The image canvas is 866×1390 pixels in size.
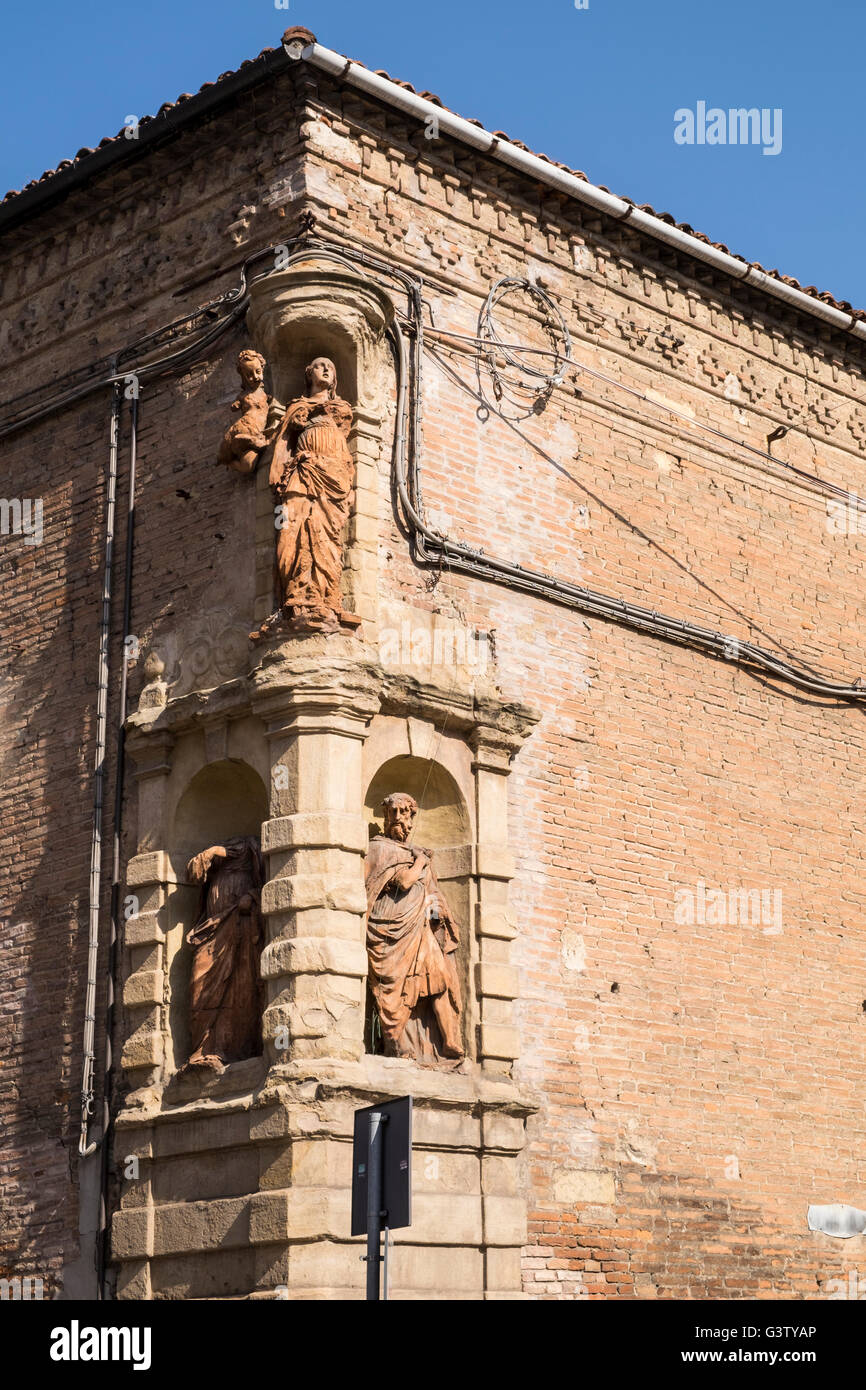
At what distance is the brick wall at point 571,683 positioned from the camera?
43.3 feet

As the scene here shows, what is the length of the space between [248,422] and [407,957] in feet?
12.6

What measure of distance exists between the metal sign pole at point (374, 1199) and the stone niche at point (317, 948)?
2743 mm

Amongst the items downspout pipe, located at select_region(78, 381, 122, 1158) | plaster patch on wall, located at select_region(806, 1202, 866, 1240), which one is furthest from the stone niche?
plaster patch on wall, located at select_region(806, 1202, 866, 1240)

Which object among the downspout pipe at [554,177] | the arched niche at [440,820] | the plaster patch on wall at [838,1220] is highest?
the downspout pipe at [554,177]

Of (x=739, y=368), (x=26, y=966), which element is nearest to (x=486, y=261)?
(x=739, y=368)

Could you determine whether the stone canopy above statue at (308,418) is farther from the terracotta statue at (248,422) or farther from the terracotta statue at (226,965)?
the terracotta statue at (226,965)

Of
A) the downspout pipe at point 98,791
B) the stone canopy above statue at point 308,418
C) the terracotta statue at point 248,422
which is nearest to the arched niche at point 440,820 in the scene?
the stone canopy above statue at point 308,418

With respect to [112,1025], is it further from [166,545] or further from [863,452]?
[863,452]

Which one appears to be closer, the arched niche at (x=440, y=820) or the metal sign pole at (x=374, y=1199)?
the metal sign pole at (x=374, y=1199)

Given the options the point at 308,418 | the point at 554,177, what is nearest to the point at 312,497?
the point at 308,418

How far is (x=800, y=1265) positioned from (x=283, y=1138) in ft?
15.8

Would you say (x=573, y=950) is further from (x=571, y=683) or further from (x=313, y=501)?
(x=313, y=501)

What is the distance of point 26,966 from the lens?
13672mm

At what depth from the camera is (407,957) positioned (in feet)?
40.0
